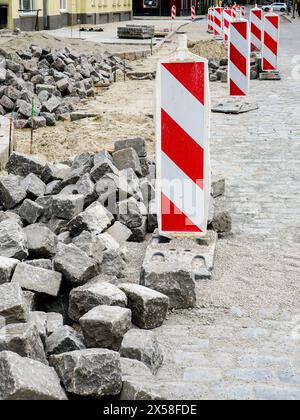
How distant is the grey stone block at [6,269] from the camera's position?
173 inches

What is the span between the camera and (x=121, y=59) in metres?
22.0

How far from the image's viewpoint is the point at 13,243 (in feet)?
16.3

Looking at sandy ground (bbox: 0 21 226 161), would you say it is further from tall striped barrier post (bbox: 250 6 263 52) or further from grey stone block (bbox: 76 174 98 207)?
tall striped barrier post (bbox: 250 6 263 52)

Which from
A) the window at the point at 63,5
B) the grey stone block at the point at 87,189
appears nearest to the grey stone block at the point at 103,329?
the grey stone block at the point at 87,189

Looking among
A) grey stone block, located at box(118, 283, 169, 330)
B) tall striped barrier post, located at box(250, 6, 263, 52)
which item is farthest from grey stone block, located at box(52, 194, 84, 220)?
tall striped barrier post, located at box(250, 6, 263, 52)

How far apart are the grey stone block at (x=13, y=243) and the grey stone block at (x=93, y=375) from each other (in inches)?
67.0

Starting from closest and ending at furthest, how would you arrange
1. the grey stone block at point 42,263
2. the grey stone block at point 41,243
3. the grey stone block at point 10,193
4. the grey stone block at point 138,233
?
the grey stone block at point 42,263
the grey stone block at point 41,243
the grey stone block at point 138,233
the grey stone block at point 10,193

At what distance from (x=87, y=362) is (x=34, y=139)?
760 cm

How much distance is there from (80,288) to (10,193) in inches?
88.0

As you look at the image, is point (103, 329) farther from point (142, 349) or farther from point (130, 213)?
point (130, 213)

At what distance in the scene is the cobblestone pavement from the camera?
12.1 feet

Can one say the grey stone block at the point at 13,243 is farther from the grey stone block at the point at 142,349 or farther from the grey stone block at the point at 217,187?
the grey stone block at the point at 217,187

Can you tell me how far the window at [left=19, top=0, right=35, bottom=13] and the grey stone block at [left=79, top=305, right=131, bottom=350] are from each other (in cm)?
2633

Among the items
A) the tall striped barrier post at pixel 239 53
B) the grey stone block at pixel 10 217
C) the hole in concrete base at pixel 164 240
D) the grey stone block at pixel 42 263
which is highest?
the tall striped barrier post at pixel 239 53
